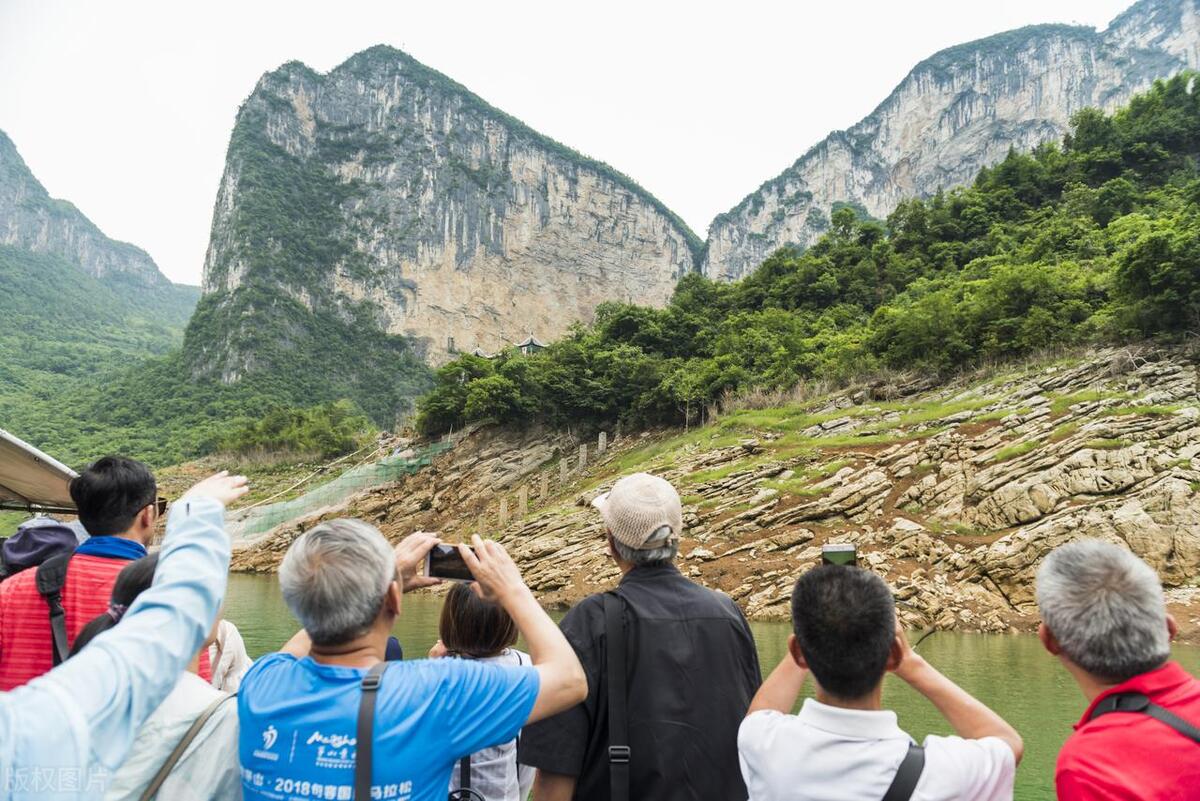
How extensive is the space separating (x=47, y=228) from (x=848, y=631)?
576ft

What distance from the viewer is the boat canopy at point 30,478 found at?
15.2ft

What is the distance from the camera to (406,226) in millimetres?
95750

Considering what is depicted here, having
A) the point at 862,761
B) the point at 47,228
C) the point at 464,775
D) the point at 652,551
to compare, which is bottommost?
the point at 464,775

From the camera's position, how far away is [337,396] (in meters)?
80.2

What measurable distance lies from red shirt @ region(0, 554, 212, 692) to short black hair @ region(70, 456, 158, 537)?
0.14 metres

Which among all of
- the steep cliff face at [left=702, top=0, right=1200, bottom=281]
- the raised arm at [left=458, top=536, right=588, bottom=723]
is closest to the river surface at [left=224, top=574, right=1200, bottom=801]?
the raised arm at [left=458, top=536, right=588, bottom=723]

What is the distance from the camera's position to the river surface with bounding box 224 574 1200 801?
584 centimetres

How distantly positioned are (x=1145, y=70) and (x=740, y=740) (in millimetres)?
114675

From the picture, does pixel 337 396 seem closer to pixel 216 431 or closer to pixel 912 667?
pixel 216 431

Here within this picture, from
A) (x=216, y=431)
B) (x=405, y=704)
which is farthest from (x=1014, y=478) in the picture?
(x=216, y=431)

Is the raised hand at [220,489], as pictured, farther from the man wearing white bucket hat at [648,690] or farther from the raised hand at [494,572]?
the man wearing white bucket hat at [648,690]

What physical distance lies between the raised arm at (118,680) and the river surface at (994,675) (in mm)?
5386

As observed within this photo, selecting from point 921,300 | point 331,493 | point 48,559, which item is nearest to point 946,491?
point 921,300

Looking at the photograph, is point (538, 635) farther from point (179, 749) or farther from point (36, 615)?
point (36, 615)
